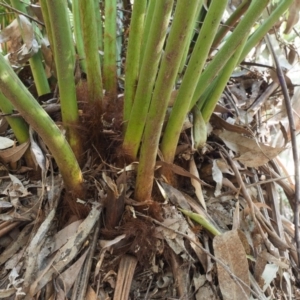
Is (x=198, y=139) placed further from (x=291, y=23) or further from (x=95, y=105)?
(x=291, y=23)

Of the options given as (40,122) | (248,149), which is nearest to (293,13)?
(248,149)

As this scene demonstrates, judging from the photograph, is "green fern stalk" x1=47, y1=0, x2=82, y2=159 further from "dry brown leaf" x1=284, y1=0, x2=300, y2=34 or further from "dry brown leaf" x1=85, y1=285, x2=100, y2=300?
"dry brown leaf" x1=284, y1=0, x2=300, y2=34

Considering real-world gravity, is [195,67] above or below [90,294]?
above

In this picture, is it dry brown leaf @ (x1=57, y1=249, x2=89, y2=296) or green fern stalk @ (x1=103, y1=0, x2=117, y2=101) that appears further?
green fern stalk @ (x1=103, y1=0, x2=117, y2=101)

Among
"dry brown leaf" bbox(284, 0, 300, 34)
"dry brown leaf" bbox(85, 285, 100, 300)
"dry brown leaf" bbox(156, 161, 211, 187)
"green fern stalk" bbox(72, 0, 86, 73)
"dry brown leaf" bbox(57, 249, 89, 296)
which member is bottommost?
"dry brown leaf" bbox(85, 285, 100, 300)

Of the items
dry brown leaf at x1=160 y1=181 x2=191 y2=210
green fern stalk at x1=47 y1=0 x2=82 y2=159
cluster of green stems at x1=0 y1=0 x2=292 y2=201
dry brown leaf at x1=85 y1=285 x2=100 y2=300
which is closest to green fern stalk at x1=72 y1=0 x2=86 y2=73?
cluster of green stems at x1=0 y1=0 x2=292 y2=201

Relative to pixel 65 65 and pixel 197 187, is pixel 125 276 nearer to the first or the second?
pixel 197 187

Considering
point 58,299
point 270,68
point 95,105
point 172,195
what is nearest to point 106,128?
point 95,105
